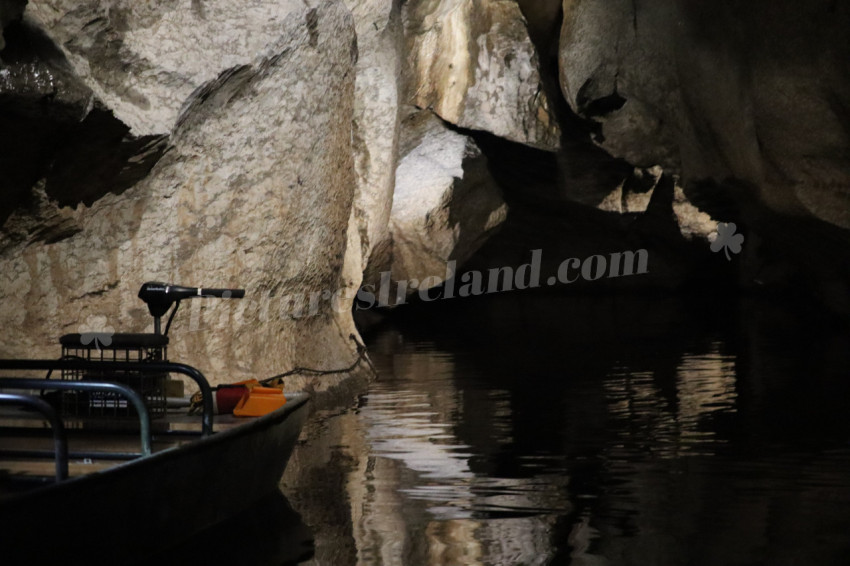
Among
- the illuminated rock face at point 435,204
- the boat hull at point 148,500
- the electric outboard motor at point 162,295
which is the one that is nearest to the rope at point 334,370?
the electric outboard motor at point 162,295

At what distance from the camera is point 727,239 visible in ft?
74.3

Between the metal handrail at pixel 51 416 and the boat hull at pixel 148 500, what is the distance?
108 millimetres

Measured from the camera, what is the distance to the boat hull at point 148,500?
12.2ft

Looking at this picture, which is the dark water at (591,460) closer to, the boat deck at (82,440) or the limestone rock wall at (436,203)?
the boat deck at (82,440)

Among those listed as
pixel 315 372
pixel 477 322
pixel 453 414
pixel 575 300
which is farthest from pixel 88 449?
pixel 575 300

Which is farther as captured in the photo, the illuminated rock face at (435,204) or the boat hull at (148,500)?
the illuminated rock face at (435,204)

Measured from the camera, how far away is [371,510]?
5.68 m

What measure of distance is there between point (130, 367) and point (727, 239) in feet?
62.8

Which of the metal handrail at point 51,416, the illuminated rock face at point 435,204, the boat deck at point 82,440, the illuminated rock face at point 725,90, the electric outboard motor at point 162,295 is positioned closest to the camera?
the metal handrail at point 51,416

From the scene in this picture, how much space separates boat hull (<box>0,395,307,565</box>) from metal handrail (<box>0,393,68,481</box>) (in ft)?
0.35

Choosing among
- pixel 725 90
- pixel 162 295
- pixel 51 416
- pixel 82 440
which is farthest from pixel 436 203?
pixel 51 416

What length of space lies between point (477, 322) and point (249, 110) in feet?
36.6

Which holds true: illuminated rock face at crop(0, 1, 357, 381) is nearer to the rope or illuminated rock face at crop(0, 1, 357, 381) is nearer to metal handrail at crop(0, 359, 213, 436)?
the rope

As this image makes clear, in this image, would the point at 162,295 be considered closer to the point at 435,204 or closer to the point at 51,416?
the point at 51,416
